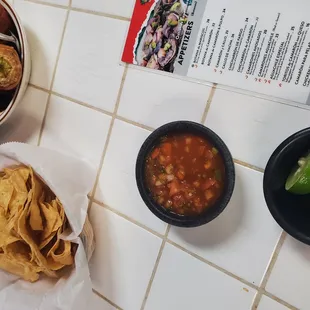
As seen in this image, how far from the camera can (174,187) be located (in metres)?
0.64

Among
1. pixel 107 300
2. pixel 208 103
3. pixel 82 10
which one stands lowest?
pixel 107 300

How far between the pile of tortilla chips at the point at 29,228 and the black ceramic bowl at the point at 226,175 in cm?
19

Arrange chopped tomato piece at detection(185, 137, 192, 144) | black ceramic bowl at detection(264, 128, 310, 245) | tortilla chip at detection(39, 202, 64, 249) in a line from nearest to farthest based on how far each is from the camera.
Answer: black ceramic bowl at detection(264, 128, 310, 245)
chopped tomato piece at detection(185, 137, 192, 144)
tortilla chip at detection(39, 202, 64, 249)

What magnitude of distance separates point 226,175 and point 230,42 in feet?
0.72

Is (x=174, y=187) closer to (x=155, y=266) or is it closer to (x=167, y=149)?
(x=167, y=149)

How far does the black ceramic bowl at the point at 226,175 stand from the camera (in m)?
0.59

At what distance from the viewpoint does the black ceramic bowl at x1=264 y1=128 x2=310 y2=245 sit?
0.53 m

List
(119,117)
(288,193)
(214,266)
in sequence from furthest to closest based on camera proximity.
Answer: (119,117) → (214,266) → (288,193)

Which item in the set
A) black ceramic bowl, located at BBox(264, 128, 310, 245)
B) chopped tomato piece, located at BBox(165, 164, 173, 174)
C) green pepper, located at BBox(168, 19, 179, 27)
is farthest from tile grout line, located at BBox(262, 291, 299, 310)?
green pepper, located at BBox(168, 19, 179, 27)

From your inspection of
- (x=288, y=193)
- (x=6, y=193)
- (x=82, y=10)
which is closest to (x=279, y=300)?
(x=288, y=193)

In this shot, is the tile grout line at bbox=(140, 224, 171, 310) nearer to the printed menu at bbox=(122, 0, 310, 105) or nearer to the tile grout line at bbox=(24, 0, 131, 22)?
the printed menu at bbox=(122, 0, 310, 105)

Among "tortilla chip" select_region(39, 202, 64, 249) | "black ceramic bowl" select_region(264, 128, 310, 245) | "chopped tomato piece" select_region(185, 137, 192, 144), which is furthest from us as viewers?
"tortilla chip" select_region(39, 202, 64, 249)

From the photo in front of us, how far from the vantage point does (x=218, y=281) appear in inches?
26.2

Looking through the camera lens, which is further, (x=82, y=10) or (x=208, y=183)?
(x=82, y=10)
